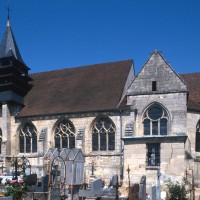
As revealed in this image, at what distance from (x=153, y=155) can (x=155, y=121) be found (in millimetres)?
2698

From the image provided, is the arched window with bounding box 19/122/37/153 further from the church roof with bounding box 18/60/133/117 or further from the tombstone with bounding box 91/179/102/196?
the tombstone with bounding box 91/179/102/196

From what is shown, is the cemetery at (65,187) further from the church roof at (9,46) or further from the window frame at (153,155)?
Result: the church roof at (9,46)

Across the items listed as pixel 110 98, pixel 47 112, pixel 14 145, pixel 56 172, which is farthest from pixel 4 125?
pixel 56 172

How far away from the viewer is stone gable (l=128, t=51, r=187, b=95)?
26.6 m

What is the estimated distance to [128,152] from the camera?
25.9 m

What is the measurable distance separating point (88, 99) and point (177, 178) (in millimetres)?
9301

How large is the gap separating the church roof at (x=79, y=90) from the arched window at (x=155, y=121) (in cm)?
201

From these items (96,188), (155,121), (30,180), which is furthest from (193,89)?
(30,180)

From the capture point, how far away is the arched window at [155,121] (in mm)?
26656

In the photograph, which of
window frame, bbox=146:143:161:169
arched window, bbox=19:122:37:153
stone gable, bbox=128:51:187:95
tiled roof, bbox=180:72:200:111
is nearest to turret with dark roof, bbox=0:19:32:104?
arched window, bbox=19:122:37:153

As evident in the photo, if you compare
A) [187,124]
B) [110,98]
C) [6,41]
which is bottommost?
[187,124]

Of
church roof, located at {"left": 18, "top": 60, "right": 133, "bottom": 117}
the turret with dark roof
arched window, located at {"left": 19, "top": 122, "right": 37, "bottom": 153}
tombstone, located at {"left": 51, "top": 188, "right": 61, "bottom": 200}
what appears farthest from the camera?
the turret with dark roof

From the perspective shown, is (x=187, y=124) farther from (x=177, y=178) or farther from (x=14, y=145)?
(x=14, y=145)

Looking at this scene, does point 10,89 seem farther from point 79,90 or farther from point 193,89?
point 193,89
